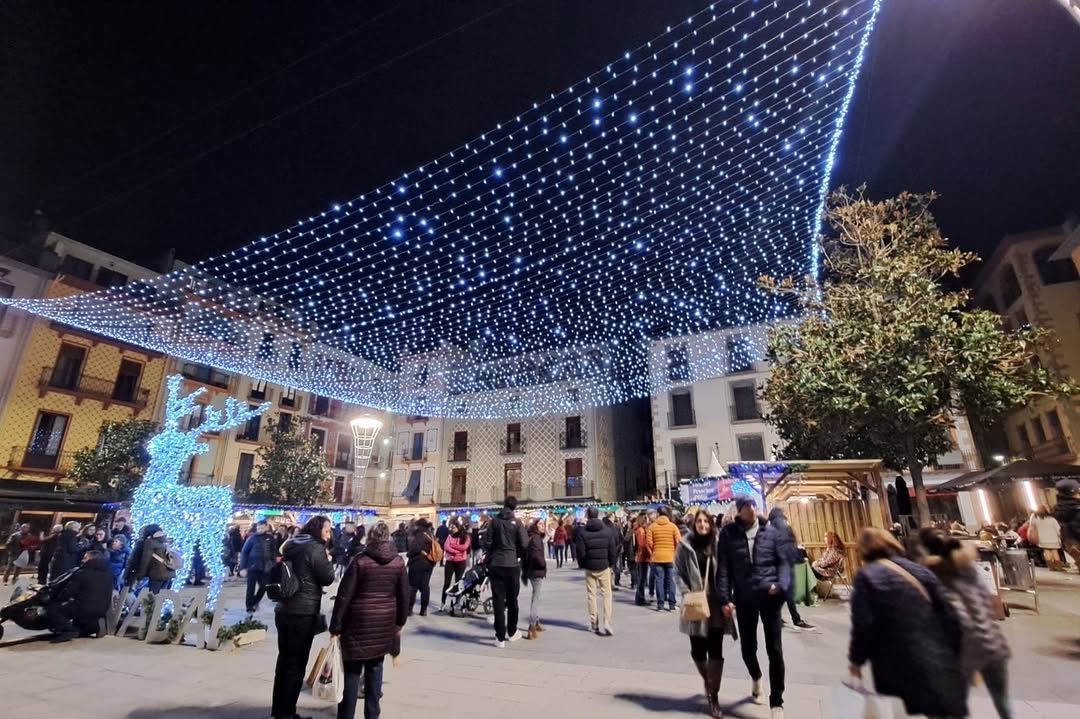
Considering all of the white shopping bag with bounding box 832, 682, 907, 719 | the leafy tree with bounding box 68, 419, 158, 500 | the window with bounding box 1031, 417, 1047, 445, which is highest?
the window with bounding box 1031, 417, 1047, 445

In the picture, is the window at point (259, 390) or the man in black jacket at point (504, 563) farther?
the window at point (259, 390)

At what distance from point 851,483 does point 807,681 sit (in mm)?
6863

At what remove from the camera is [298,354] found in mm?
19594

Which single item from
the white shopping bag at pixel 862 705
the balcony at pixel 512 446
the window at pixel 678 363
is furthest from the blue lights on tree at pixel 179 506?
the balcony at pixel 512 446

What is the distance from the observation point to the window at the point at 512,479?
27250mm

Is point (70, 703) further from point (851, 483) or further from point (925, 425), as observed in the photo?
point (925, 425)

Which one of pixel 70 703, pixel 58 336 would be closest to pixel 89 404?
pixel 58 336

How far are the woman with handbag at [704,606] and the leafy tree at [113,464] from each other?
1886cm

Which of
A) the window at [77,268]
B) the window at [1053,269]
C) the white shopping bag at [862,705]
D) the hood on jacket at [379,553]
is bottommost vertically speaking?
the white shopping bag at [862,705]

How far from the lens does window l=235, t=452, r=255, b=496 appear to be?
962 inches

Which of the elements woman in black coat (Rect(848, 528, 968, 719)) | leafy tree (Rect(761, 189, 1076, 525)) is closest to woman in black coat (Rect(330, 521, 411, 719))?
woman in black coat (Rect(848, 528, 968, 719))

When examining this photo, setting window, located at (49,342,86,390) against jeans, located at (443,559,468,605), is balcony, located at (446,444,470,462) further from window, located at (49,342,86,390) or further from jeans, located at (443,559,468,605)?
jeans, located at (443,559,468,605)

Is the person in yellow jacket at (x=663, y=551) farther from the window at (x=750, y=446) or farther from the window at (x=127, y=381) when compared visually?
the window at (x=127, y=381)

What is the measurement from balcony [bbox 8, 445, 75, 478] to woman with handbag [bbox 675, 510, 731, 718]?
22.5 metres
